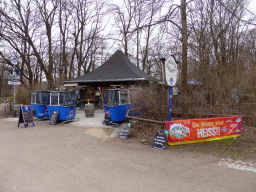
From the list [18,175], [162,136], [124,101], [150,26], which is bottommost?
[18,175]

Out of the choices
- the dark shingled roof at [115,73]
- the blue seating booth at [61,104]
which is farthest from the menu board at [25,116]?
the dark shingled roof at [115,73]

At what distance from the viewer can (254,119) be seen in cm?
830

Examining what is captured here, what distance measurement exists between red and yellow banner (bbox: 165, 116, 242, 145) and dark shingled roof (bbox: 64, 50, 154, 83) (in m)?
8.90

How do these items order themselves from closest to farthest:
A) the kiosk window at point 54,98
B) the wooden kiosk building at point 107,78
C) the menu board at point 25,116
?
the menu board at point 25,116, the kiosk window at point 54,98, the wooden kiosk building at point 107,78

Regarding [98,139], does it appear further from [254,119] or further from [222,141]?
[254,119]

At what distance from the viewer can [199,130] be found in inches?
252

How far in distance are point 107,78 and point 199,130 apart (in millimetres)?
11779

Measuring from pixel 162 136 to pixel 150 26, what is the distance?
203 inches

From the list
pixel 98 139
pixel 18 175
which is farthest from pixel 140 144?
pixel 18 175

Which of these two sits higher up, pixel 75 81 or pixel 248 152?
pixel 75 81

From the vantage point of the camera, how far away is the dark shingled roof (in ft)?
54.3

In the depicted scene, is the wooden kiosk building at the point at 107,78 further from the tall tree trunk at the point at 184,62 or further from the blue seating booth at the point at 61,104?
the tall tree trunk at the point at 184,62

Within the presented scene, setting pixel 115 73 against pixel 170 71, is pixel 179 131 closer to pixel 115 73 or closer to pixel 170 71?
pixel 170 71

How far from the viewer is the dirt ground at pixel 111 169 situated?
3.67m
